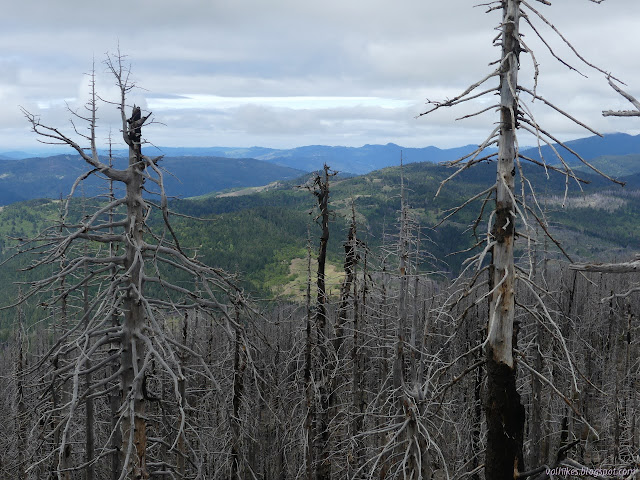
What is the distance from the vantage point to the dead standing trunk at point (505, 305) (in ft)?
15.5

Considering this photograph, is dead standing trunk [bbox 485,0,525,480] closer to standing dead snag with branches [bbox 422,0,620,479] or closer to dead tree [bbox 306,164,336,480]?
standing dead snag with branches [bbox 422,0,620,479]

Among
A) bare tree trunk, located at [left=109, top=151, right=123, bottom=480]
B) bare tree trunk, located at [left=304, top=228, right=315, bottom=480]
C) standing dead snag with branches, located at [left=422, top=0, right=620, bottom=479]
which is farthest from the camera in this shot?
bare tree trunk, located at [left=304, top=228, right=315, bottom=480]

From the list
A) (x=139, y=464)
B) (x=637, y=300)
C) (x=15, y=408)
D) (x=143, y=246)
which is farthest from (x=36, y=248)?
(x=637, y=300)

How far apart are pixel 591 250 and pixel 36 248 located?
208163 mm

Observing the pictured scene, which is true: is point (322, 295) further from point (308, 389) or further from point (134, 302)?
point (134, 302)

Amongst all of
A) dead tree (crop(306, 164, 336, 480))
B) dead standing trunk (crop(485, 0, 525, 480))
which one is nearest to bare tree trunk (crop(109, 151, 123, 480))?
dead standing trunk (crop(485, 0, 525, 480))

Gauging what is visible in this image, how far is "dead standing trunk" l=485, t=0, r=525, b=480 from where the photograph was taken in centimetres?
473

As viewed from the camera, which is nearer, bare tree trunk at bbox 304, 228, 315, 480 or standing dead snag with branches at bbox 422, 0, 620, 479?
standing dead snag with branches at bbox 422, 0, 620, 479

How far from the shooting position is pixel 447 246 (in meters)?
178

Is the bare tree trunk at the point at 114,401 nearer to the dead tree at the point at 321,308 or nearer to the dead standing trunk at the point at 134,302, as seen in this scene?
the dead standing trunk at the point at 134,302

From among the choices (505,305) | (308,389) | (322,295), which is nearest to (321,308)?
(322,295)

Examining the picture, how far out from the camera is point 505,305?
487cm

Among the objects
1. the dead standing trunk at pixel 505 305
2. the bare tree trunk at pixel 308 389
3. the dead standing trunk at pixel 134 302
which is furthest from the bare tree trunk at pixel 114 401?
the bare tree trunk at pixel 308 389

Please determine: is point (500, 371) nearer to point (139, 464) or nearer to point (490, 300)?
point (490, 300)
